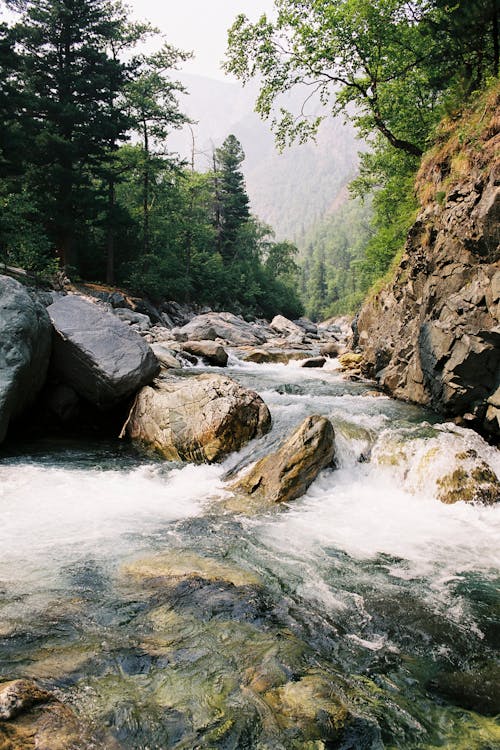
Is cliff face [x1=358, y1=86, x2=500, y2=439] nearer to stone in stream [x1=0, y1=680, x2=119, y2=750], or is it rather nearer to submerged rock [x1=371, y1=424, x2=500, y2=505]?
submerged rock [x1=371, y1=424, x2=500, y2=505]

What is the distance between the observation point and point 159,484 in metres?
7.22

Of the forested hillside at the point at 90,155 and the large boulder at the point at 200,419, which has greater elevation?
the forested hillside at the point at 90,155

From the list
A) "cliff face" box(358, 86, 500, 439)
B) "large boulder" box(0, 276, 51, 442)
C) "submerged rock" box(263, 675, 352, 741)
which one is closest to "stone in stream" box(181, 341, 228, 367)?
"cliff face" box(358, 86, 500, 439)

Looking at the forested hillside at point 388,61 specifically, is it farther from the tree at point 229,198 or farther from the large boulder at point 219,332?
the tree at point 229,198

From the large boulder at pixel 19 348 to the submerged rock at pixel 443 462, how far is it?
6.36 metres

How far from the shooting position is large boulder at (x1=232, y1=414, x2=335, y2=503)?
6.82 m

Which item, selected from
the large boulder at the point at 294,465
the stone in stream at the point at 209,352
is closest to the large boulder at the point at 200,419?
the large boulder at the point at 294,465

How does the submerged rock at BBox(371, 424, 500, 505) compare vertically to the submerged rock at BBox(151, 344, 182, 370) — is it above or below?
below

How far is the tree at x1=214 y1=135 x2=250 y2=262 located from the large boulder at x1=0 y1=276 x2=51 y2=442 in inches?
1591

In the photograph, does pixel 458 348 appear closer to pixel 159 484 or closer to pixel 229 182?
pixel 159 484

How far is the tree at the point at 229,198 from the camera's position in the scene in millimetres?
46625

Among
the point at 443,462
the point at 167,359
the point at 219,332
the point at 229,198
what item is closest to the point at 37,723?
the point at 443,462

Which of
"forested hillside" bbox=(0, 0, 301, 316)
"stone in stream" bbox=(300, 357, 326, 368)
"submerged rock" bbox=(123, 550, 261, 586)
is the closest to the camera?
"submerged rock" bbox=(123, 550, 261, 586)

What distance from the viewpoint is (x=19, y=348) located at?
308 inches
